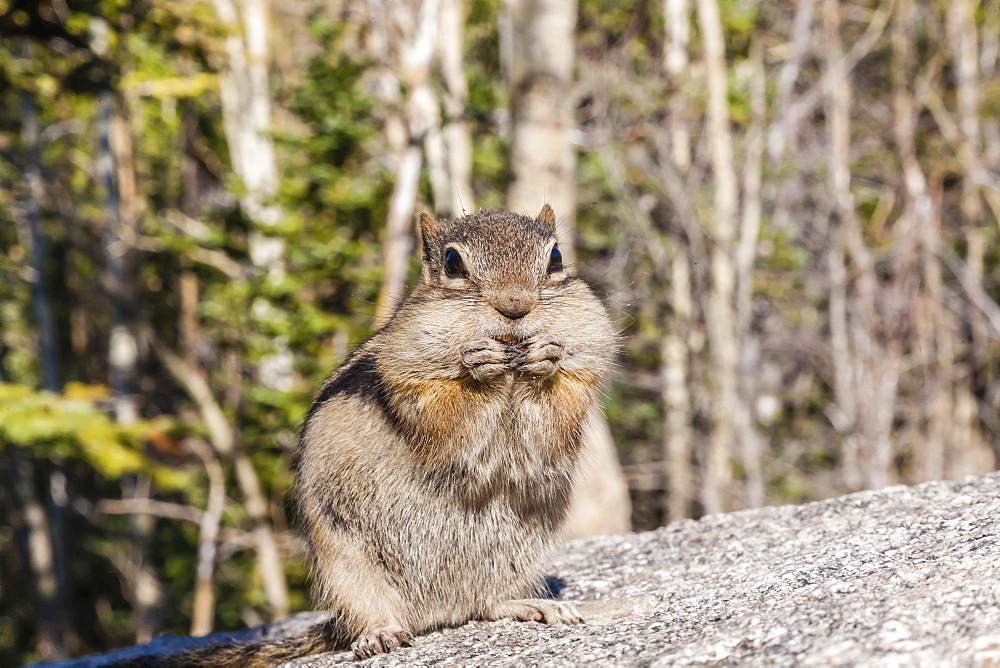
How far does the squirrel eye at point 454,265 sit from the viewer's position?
11.9 ft

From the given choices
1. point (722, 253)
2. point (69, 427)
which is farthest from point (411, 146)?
point (722, 253)

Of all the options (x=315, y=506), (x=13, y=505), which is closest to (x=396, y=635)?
(x=315, y=506)

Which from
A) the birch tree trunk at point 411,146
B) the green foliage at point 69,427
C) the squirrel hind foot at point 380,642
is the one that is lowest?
the squirrel hind foot at point 380,642

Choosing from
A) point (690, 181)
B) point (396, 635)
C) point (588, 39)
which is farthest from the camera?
point (588, 39)

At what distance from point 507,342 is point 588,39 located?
14.0 metres

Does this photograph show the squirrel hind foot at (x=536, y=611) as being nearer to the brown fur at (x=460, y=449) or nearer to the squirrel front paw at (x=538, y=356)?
the brown fur at (x=460, y=449)

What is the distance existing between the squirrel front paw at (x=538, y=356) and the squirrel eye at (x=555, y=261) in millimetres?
391

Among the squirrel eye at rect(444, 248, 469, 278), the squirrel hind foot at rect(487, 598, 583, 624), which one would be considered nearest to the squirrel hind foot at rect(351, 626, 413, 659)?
the squirrel hind foot at rect(487, 598, 583, 624)

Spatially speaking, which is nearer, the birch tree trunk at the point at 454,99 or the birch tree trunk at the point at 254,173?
the birch tree trunk at the point at 454,99

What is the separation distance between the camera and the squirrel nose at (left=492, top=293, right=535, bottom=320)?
338cm

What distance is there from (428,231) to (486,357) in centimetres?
85

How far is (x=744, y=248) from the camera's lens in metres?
14.9

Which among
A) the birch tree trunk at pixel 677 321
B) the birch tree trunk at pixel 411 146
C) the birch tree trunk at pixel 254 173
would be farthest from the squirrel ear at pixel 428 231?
the birch tree trunk at pixel 677 321

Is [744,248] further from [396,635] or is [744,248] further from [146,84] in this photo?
[396,635]
